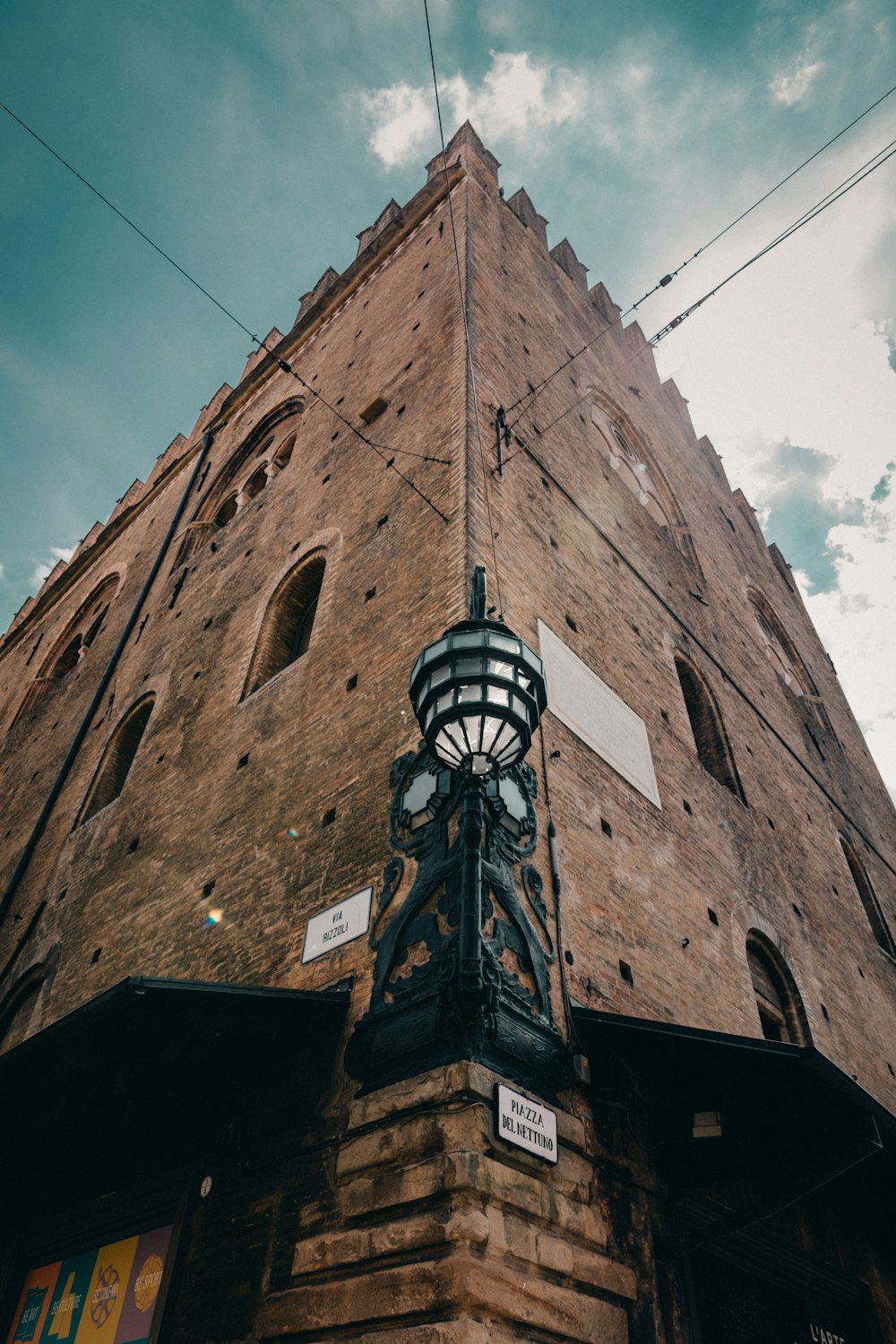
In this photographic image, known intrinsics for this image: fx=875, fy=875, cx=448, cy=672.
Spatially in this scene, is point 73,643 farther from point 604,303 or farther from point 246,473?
point 604,303

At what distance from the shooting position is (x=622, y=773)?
6082 millimetres

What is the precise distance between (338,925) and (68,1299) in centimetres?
260

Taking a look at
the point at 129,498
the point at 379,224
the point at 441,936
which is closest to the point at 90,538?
the point at 129,498

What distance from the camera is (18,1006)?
7.70m

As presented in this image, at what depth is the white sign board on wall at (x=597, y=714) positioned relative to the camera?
19.1 feet

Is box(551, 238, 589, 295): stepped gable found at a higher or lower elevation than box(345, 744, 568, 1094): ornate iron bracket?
higher

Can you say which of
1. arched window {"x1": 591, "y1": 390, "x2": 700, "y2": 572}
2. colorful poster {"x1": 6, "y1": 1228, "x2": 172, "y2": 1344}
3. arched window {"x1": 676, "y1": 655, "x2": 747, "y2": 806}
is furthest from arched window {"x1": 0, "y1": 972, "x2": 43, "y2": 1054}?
arched window {"x1": 591, "y1": 390, "x2": 700, "y2": 572}

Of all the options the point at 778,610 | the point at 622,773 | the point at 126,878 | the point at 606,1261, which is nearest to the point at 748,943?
the point at 622,773

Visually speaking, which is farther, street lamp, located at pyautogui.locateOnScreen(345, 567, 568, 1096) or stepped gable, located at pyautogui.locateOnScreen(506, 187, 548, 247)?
stepped gable, located at pyautogui.locateOnScreen(506, 187, 548, 247)

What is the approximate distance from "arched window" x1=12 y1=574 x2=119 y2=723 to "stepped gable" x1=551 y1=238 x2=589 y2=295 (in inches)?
347

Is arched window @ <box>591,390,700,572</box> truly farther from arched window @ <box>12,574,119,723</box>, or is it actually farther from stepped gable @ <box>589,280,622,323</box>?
arched window @ <box>12,574,119,723</box>

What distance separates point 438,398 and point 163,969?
16.7 ft

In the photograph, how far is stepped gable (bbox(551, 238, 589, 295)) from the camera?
13.4 m

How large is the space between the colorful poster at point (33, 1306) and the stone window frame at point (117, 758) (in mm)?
4406
